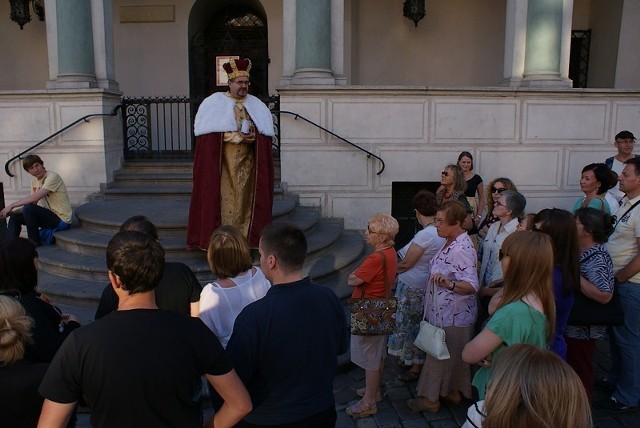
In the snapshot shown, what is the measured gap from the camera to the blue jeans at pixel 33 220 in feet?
22.1

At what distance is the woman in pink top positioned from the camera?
10.0 ft

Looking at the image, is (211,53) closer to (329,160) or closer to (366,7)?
(366,7)

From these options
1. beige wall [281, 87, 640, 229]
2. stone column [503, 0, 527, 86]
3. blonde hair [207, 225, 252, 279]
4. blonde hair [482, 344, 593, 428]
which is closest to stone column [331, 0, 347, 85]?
beige wall [281, 87, 640, 229]

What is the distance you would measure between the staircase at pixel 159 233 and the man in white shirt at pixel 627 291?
2812 mm

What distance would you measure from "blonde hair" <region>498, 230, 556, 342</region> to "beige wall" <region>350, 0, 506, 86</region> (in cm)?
850

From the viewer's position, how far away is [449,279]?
393cm

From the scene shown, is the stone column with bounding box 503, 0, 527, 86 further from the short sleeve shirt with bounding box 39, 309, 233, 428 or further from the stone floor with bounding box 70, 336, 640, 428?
the short sleeve shirt with bounding box 39, 309, 233, 428

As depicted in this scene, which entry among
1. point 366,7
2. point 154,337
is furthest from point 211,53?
point 154,337

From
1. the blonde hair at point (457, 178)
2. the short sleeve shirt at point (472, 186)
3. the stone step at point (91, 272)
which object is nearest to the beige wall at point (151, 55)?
the stone step at point (91, 272)

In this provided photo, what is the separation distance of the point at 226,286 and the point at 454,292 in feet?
5.74

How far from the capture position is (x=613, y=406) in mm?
4191

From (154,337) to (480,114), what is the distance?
7.36m

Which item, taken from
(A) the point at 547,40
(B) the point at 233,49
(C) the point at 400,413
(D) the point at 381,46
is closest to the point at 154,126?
(B) the point at 233,49

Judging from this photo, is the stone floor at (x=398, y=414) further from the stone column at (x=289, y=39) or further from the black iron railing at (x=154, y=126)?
the stone column at (x=289, y=39)
